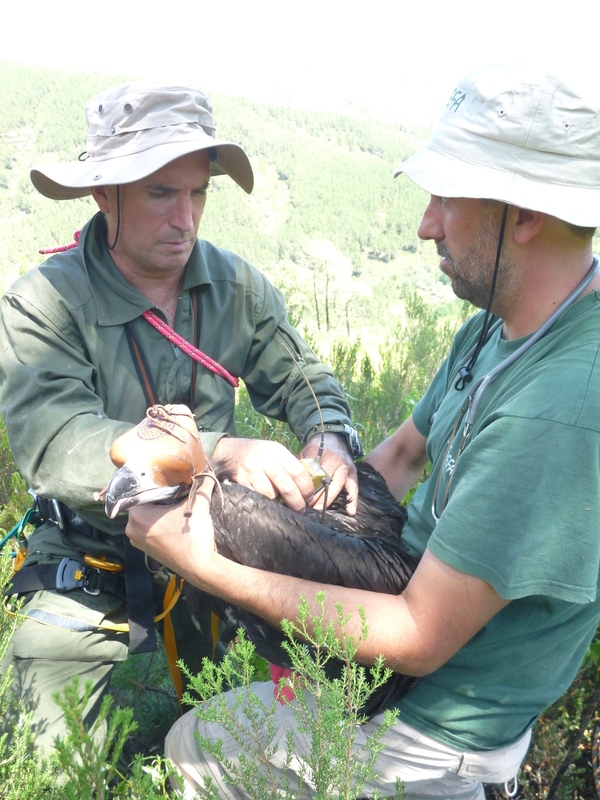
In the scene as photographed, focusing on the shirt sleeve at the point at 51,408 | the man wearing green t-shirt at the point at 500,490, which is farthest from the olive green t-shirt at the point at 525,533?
the shirt sleeve at the point at 51,408

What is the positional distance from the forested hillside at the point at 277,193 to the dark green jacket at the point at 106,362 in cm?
2047

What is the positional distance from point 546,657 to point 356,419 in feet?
12.2

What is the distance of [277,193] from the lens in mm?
42406

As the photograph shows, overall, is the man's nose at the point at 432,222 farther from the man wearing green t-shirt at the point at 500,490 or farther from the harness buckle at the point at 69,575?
the harness buckle at the point at 69,575

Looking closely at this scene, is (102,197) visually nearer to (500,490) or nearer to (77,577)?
(77,577)

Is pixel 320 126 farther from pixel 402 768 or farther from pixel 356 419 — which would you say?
pixel 402 768

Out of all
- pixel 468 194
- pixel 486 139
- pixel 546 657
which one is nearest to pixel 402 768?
pixel 546 657

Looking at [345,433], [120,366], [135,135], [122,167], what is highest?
[135,135]

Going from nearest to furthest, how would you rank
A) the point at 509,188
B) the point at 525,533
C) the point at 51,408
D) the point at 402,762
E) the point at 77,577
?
the point at 525,533 → the point at 509,188 → the point at 402,762 → the point at 51,408 → the point at 77,577

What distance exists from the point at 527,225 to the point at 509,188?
0.39 ft

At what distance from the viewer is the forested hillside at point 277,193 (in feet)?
98.5

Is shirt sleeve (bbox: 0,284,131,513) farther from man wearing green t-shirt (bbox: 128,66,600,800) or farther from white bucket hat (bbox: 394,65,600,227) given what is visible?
white bucket hat (bbox: 394,65,600,227)

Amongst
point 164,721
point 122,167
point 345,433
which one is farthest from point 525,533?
point 164,721

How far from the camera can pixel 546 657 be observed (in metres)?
1.88
